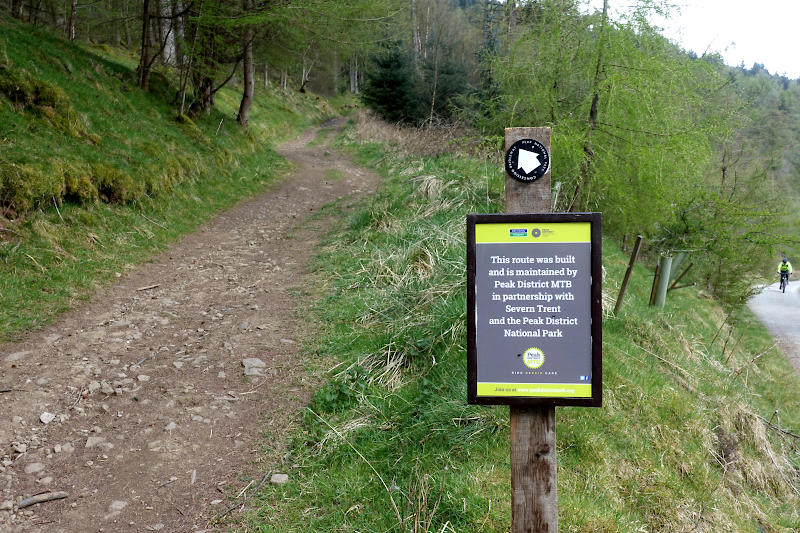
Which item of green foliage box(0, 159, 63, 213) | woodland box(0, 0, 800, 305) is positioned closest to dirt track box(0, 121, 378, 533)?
green foliage box(0, 159, 63, 213)

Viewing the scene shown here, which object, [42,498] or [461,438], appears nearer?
[42,498]

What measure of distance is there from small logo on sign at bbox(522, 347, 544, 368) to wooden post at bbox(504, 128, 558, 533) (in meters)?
0.21

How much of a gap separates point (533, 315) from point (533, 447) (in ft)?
1.97

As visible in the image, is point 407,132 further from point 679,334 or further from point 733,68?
point 679,334

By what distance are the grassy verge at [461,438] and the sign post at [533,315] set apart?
0.73 m

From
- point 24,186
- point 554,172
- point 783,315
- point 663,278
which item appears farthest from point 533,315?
point 783,315

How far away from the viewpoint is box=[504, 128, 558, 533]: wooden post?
256 cm

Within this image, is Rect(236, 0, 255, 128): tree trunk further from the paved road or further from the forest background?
the paved road

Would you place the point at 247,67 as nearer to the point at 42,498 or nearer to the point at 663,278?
the point at 663,278

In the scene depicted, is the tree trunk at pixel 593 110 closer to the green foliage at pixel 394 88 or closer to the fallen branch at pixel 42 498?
the fallen branch at pixel 42 498

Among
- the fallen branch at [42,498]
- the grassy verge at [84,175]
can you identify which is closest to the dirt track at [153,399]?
the fallen branch at [42,498]

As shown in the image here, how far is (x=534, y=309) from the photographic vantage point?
8.34ft

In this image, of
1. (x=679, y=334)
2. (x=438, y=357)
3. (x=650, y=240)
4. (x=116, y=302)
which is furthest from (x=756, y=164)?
(x=116, y=302)

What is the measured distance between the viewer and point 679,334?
315 inches
